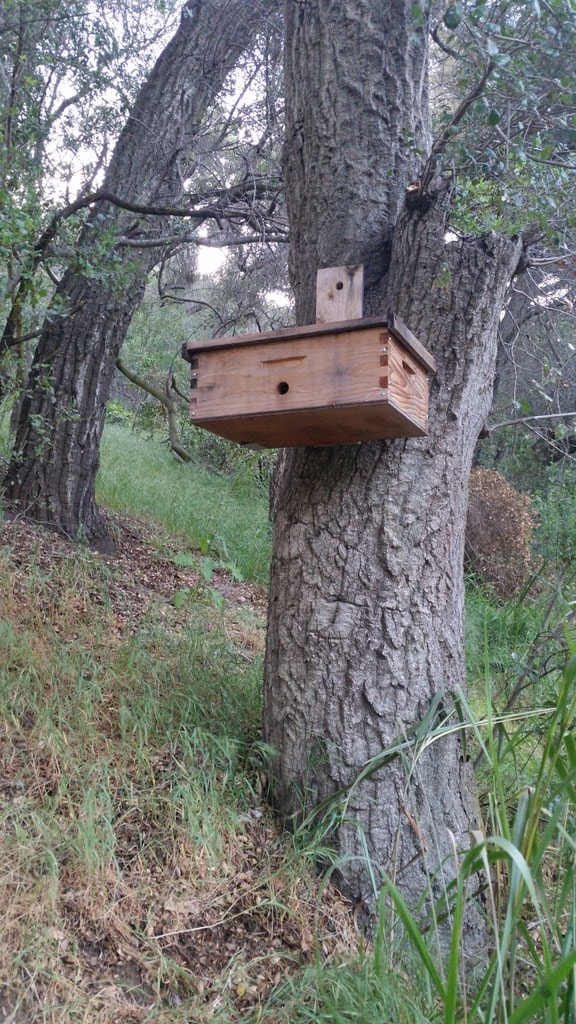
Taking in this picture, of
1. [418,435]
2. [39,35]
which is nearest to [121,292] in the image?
[39,35]

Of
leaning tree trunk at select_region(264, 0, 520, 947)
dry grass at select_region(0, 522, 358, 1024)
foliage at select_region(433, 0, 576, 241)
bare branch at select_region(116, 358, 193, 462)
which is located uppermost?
foliage at select_region(433, 0, 576, 241)

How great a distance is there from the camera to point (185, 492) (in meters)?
7.18

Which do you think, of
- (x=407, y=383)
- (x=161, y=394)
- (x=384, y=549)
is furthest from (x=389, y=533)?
(x=161, y=394)

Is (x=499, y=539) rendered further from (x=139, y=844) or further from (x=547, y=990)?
(x=547, y=990)

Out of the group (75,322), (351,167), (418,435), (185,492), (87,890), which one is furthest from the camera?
(185,492)

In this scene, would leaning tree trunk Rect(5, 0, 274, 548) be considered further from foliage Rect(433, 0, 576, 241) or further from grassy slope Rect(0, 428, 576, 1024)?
foliage Rect(433, 0, 576, 241)

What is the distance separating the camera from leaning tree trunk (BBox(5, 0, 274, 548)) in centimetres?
468

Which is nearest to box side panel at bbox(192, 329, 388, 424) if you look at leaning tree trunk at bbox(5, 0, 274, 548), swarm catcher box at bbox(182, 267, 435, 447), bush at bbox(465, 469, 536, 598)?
swarm catcher box at bbox(182, 267, 435, 447)

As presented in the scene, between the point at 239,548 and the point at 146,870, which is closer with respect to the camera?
the point at 146,870

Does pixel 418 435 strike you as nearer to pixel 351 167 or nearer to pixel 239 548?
pixel 351 167

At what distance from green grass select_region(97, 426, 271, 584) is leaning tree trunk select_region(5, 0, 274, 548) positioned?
968 millimetres

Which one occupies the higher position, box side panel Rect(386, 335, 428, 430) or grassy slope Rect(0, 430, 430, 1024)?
box side panel Rect(386, 335, 428, 430)

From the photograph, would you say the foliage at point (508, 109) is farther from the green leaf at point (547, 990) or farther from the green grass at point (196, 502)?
the green grass at point (196, 502)

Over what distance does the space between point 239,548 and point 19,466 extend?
1.81 m
